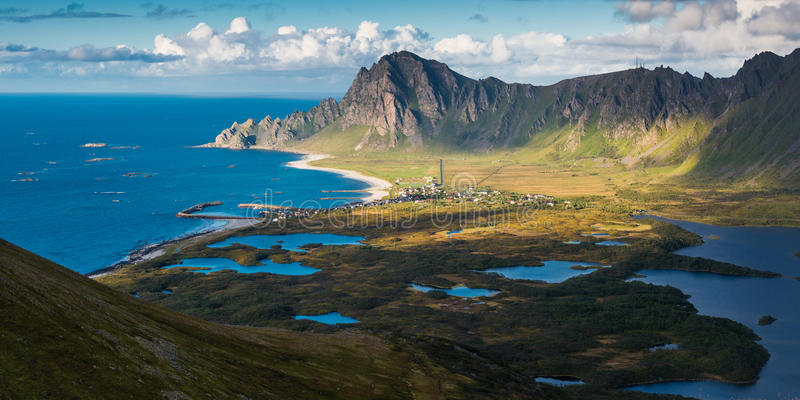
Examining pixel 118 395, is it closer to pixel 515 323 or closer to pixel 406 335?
pixel 406 335

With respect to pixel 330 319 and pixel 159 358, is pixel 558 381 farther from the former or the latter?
pixel 159 358

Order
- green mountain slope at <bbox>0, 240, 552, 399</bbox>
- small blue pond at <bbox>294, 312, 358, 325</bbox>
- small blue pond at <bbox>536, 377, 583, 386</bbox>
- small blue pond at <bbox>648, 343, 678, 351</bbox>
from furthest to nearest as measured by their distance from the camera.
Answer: small blue pond at <bbox>294, 312, 358, 325</bbox> < small blue pond at <bbox>648, 343, 678, 351</bbox> < small blue pond at <bbox>536, 377, 583, 386</bbox> < green mountain slope at <bbox>0, 240, 552, 399</bbox>

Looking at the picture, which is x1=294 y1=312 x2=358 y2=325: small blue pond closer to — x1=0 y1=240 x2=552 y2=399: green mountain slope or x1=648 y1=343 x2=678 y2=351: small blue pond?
x1=0 y1=240 x2=552 y2=399: green mountain slope

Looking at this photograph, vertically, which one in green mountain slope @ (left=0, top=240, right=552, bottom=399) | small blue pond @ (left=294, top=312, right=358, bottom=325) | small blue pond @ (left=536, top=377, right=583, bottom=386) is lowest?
small blue pond @ (left=294, top=312, right=358, bottom=325)

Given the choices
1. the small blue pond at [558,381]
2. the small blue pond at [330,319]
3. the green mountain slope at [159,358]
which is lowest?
the small blue pond at [330,319]

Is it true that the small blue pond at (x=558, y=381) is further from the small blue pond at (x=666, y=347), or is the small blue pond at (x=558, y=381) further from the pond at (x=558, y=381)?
the small blue pond at (x=666, y=347)

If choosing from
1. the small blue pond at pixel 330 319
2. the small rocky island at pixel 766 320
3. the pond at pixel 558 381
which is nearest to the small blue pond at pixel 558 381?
the pond at pixel 558 381

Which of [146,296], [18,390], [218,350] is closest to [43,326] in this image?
[18,390]

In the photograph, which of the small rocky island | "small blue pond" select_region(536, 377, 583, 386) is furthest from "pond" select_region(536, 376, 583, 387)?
the small rocky island
